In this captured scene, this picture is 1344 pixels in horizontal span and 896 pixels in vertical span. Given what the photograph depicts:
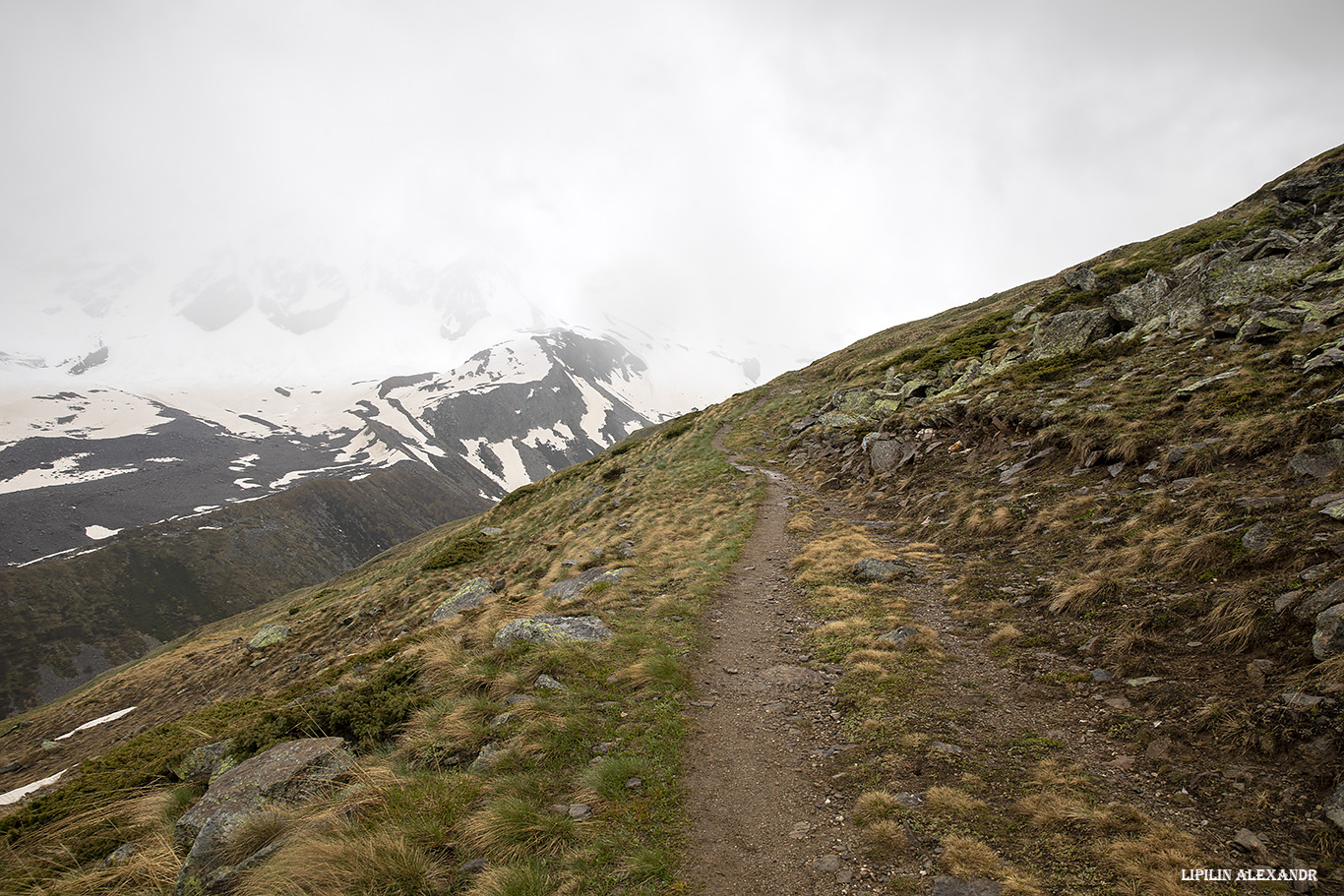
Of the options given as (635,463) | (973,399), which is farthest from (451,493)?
(973,399)

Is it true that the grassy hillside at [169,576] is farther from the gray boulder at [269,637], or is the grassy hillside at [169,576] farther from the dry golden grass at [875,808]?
the dry golden grass at [875,808]

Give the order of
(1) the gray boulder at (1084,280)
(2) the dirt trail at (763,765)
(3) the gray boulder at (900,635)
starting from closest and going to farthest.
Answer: (2) the dirt trail at (763,765)
(3) the gray boulder at (900,635)
(1) the gray boulder at (1084,280)

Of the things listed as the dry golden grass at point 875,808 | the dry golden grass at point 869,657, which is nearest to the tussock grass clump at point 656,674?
the dry golden grass at point 869,657

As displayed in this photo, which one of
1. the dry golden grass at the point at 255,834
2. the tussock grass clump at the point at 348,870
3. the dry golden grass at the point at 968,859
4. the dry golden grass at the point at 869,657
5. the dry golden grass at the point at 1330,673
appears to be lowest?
the dry golden grass at the point at 869,657

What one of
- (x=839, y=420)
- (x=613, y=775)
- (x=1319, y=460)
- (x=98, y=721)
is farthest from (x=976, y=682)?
(x=98, y=721)

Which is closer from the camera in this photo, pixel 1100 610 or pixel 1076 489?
pixel 1100 610

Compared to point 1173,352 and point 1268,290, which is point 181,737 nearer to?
point 1173,352

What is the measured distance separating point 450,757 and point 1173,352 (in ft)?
77.9

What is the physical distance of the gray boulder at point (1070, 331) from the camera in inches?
864

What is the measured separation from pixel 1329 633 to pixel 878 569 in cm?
796

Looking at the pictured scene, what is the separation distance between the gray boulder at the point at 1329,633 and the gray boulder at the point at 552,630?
33.3 ft

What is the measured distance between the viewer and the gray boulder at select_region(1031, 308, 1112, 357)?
2194 centimetres

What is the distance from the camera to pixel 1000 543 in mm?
12875

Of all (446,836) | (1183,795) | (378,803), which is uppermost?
(378,803)
